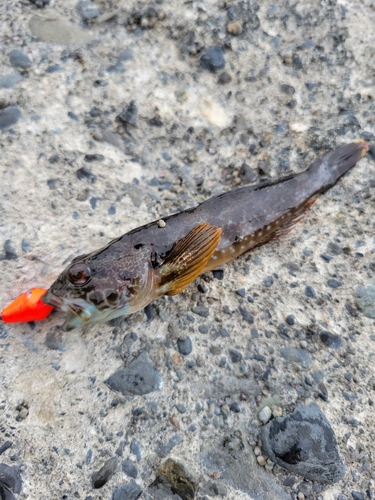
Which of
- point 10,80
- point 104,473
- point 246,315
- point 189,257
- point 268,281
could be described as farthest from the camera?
point 10,80

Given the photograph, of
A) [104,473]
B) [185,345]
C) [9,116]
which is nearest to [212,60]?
[9,116]

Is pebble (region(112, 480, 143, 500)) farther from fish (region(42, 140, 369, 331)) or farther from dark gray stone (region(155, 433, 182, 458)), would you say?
fish (region(42, 140, 369, 331))

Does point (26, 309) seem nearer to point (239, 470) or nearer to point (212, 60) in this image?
point (239, 470)

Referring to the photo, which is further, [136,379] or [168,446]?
[136,379]

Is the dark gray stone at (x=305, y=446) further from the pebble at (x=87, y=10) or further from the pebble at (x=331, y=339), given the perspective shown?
the pebble at (x=87, y=10)

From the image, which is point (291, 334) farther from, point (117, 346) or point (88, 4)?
Answer: point (88, 4)

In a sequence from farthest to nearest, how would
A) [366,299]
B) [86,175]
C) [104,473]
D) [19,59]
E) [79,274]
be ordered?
[19,59] → [86,175] → [366,299] → [79,274] → [104,473]
